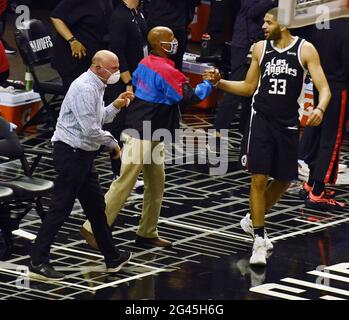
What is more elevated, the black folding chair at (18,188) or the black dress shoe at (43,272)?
the black folding chair at (18,188)

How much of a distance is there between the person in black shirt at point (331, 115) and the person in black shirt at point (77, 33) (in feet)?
7.34

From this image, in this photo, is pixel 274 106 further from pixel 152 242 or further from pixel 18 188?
pixel 18 188

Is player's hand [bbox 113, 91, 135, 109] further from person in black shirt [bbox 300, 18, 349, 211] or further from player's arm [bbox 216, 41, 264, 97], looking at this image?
person in black shirt [bbox 300, 18, 349, 211]

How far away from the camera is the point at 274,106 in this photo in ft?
37.9

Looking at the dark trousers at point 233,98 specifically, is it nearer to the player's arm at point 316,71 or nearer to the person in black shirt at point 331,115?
the person in black shirt at point 331,115

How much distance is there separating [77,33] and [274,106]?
3.27 metres

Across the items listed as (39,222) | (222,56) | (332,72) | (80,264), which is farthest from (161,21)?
(80,264)

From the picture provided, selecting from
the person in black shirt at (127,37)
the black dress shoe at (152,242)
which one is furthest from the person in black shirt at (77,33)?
the black dress shoe at (152,242)

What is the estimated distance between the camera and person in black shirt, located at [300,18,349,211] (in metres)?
13.4

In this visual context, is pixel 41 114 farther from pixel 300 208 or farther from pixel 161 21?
pixel 300 208

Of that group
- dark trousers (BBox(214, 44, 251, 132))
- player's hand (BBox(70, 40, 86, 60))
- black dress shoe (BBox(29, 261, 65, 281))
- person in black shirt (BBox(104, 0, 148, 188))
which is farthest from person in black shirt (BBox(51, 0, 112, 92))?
black dress shoe (BBox(29, 261, 65, 281))

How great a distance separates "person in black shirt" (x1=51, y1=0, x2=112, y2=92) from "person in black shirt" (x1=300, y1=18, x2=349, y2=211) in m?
2.24

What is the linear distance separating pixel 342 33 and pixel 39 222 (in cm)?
351

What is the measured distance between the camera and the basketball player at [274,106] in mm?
11445
